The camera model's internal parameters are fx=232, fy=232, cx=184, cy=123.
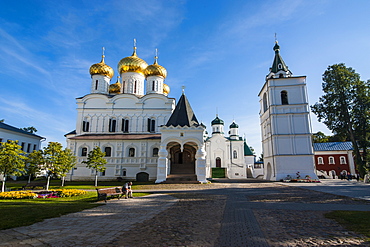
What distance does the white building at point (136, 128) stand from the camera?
24.9m

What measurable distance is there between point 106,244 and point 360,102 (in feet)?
104

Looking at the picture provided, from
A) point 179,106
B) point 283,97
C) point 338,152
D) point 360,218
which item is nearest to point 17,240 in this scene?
point 360,218

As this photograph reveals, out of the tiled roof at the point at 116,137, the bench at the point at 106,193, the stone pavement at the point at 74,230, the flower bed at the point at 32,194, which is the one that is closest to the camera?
the stone pavement at the point at 74,230

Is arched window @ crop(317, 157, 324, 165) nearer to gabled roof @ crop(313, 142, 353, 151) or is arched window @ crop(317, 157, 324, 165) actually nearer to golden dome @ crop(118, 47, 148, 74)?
gabled roof @ crop(313, 142, 353, 151)

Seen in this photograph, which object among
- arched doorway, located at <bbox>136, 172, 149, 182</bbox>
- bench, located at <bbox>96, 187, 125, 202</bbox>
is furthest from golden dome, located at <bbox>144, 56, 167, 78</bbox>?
bench, located at <bbox>96, 187, 125, 202</bbox>

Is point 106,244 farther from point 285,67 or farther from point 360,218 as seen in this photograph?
point 285,67

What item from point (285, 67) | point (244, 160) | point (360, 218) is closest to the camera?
point (360, 218)

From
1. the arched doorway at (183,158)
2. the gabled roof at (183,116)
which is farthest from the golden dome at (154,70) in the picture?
the arched doorway at (183,158)

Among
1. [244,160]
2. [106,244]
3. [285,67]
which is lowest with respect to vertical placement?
[106,244]

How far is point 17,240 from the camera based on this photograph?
465cm

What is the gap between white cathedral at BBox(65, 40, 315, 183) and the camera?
2547 cm

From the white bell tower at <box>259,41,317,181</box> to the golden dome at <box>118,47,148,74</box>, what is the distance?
1789 cm

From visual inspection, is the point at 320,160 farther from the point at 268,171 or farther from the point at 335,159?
the point at 268,171

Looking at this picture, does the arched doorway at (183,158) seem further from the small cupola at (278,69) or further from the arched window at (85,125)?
the small cupola at (278,69)
